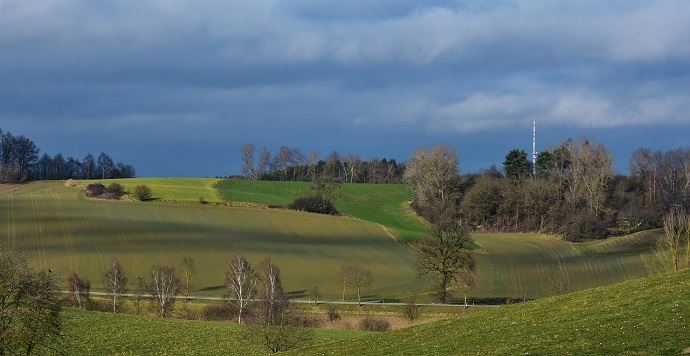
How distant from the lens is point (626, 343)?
24.6 metres

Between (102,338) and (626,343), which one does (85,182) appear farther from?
(626,343)

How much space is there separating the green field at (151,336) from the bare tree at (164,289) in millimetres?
13703

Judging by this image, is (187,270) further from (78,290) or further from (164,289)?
(78,290)

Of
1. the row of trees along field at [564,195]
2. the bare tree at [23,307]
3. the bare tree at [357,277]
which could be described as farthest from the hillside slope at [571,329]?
the row of trees along field at [564,195]

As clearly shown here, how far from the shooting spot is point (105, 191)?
143000mm

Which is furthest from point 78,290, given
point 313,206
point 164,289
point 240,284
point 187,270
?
point 313,206

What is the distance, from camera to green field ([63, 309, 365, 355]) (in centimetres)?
4978

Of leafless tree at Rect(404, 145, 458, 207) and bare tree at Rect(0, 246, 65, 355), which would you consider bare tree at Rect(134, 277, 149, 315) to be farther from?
leafless tree at Rect(404, 145, 458, 207)

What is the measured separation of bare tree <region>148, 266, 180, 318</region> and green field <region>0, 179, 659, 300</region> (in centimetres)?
1032

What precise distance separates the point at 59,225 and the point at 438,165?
79.3 metres

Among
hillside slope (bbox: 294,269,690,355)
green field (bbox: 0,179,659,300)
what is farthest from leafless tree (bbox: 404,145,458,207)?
hillside slope (bbox: 294,269,690,355)

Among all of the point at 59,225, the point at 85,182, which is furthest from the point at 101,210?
the point at 85,182

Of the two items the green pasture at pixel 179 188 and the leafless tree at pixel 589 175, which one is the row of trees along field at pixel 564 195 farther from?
the green pasture at pixel 179 188

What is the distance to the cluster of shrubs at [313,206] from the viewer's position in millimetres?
148125
